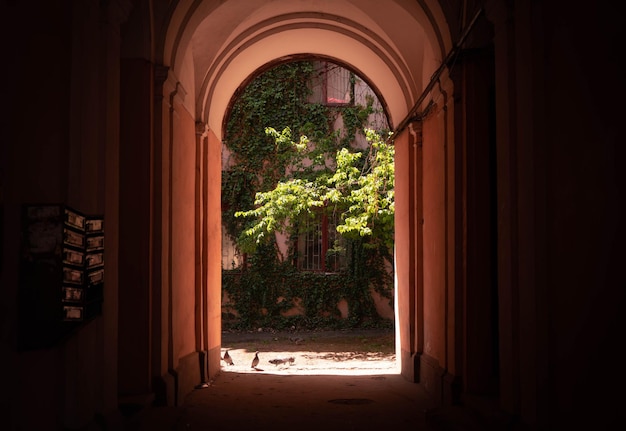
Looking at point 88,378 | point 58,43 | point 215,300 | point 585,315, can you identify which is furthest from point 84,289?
point 215,300

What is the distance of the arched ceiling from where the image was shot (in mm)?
9641

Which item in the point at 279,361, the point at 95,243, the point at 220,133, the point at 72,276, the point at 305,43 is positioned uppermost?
the point at 305,43

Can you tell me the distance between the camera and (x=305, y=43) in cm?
1187

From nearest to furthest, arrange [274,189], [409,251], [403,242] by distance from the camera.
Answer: [409,251] < [403,242] < [274,189]

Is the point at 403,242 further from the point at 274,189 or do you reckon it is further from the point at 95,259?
the point at 274,189

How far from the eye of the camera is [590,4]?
373 cm

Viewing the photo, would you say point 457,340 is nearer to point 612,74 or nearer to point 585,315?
point 585,315

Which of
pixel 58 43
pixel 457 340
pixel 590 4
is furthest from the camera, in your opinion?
pixel 457 340

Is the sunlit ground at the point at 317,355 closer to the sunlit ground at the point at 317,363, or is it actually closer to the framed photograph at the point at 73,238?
the sunlit ground at the point at 317,363

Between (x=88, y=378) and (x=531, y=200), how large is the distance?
338 centimetres

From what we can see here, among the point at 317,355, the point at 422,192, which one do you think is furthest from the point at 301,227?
the point at 422,192

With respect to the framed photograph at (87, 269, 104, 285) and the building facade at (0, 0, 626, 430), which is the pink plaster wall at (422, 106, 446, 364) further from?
the framed photograph at (87, 269, 104, 285)

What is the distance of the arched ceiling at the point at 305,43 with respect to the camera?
31.6 feet

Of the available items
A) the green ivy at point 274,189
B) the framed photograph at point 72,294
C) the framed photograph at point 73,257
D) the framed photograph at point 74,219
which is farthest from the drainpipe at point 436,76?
the green ivy at point 274,189
